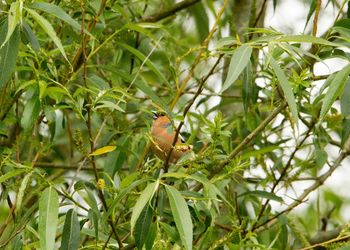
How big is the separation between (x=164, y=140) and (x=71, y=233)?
551mm

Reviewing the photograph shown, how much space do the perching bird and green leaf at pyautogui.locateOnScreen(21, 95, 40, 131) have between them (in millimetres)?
404

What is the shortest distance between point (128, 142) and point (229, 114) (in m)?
0.72

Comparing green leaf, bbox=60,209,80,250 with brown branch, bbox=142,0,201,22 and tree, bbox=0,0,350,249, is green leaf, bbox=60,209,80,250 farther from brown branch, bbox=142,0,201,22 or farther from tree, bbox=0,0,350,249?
brown branch, bbox=142,0,201,22

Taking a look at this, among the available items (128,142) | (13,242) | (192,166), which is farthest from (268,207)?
(13,242)

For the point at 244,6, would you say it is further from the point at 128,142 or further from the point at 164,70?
the point at 128,142

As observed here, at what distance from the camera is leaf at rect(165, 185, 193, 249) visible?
6.93 ft

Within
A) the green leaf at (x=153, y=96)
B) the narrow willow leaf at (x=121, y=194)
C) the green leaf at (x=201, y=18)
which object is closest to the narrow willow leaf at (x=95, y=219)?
the narrow willow leaf at (x=121, y=194)

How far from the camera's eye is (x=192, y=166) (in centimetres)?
242

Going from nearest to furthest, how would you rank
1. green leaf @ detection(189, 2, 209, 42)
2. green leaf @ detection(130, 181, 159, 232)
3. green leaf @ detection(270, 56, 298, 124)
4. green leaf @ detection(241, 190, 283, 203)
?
green leaf @ detection(130, 181, 159, 232) → green leaf @ detection(270, 56, 298, 124) → green leaf @ detection(241, 190, 283, 203) → green leaf @ detection(189, 2, 209, 42)

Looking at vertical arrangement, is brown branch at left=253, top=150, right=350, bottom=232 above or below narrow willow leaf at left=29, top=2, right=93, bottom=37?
below

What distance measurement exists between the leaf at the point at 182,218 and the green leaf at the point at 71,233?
0.37 meters

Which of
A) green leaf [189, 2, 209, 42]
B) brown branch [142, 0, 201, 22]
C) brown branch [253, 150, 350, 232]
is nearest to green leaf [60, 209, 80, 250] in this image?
brown branch [253, 150, 350, 232]

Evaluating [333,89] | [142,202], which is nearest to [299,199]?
[333,89]

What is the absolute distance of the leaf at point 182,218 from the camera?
2.11 m
